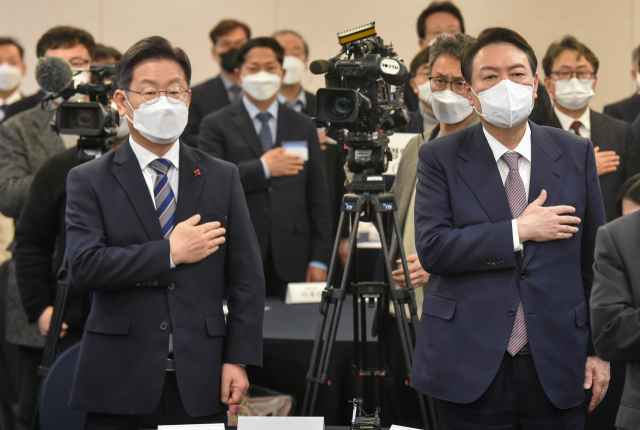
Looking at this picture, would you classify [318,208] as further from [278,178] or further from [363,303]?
[363,303]

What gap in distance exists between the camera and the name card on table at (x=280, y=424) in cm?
182

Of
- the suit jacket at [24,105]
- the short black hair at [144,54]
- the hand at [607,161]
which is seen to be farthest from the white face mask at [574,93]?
the suit jacket at [24,105]

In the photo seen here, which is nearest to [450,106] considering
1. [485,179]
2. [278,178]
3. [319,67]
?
[319,67]

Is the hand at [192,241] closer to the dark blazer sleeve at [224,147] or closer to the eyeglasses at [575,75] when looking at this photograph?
the dark blazer sleeve at [224,147]

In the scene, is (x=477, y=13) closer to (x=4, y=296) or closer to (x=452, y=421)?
(x=4, y=296)

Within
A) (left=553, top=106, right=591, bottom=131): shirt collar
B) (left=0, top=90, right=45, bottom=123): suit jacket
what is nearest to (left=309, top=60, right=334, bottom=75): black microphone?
(left=553, top=106, right=591, bottom=131): shirt collar

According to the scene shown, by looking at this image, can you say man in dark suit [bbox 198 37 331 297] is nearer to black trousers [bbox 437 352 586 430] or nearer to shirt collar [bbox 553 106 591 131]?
shirt collar [bbox 553 106 591 131]

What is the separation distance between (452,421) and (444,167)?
0.72m

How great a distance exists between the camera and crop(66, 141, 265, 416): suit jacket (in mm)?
2207

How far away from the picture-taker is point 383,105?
2887 mm

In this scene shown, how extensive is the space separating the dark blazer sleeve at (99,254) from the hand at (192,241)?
0.09 feet

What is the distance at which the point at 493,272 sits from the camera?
212cm

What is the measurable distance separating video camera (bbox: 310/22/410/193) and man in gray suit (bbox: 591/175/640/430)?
1107 millimetres

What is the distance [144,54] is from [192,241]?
23.1 inches
